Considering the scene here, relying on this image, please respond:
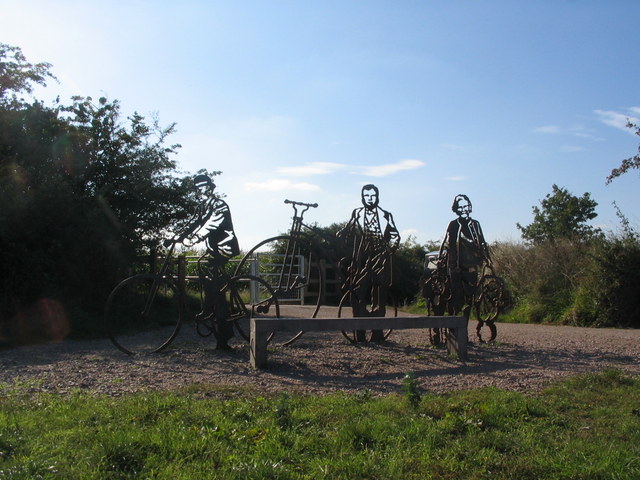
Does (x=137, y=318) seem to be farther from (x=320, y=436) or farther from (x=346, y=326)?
(x=320, y=436)

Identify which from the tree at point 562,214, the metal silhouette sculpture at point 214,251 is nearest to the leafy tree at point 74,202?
the metal silhouette sculpture at point 214,251

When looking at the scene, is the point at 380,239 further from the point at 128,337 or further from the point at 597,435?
the point at 597,435

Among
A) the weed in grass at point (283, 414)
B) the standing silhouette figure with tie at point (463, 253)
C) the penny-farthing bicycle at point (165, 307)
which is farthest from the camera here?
the standing silhouette figure with tie at point (463, 253)

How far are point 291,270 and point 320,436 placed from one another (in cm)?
528

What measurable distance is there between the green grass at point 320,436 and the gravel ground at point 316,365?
712mm

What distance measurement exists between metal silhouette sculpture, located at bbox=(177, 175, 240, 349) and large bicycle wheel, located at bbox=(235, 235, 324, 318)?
0.36 metres

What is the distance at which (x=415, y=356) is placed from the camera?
8.30 metres

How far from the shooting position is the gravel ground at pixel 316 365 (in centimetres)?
607

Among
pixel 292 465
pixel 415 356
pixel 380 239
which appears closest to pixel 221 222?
pixel 380 239

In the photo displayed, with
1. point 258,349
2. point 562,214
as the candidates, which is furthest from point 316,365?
point 562,214

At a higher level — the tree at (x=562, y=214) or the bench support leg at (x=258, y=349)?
the tree at (x=562, y=214)

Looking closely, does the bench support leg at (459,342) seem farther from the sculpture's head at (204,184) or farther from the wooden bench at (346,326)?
the sculpture's head at (204,184)

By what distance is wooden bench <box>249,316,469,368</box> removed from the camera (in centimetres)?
707

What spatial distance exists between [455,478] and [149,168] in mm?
11753
